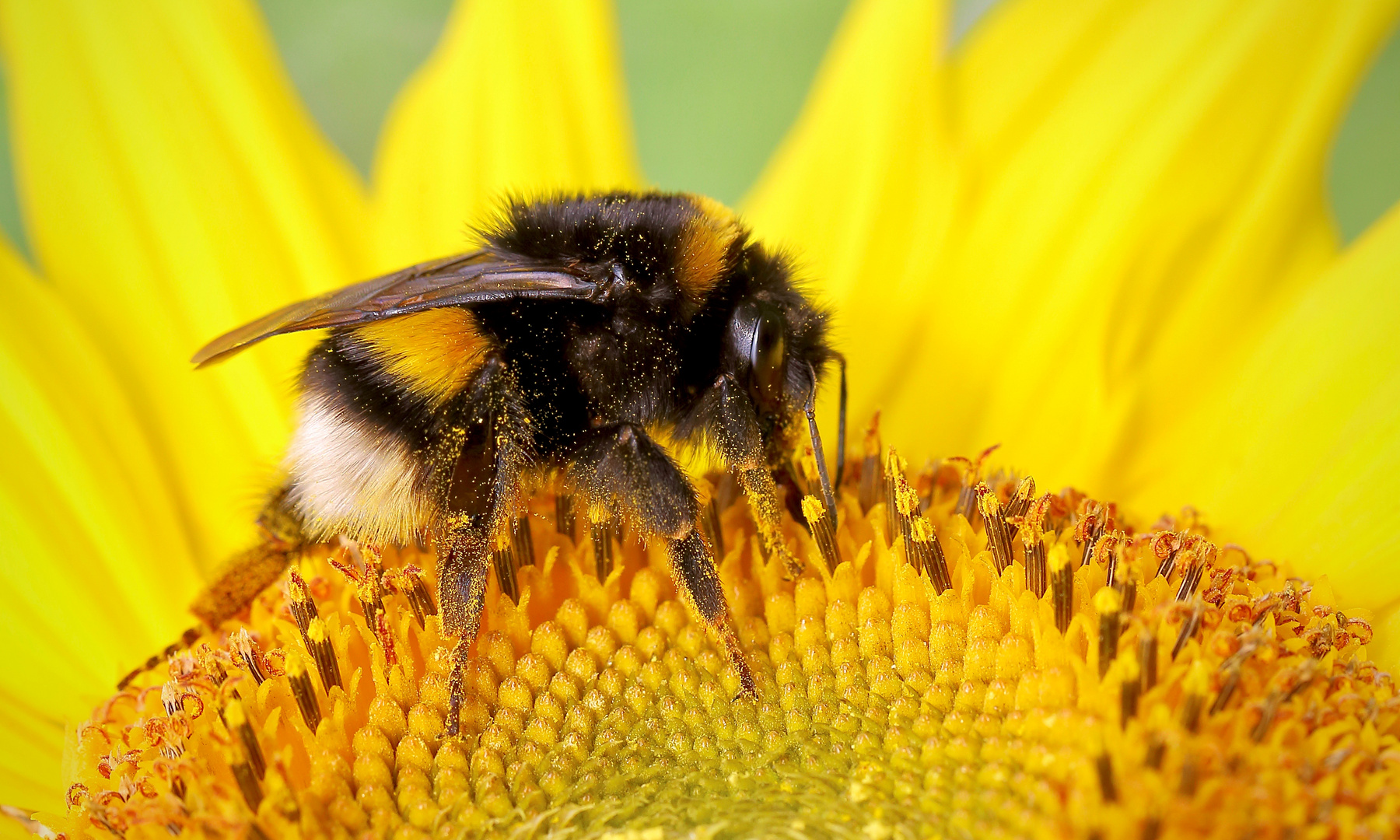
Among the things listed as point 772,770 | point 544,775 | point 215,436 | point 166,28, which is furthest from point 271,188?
point 772,770

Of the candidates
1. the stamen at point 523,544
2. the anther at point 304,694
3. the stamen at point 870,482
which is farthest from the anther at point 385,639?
the stamen at point 870,482

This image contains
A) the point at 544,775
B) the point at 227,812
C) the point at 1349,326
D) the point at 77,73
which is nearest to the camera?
the point at 227,812

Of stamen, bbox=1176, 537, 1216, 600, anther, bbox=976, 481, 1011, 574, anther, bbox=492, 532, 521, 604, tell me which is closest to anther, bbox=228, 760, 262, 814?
anther, bbox=492, 532, 521, 604

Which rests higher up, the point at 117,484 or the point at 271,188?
the point at 271,188

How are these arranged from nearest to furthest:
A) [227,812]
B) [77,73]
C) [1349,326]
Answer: [227,812] < [1349,326] < [77,73]

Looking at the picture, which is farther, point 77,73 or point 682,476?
point 77,73

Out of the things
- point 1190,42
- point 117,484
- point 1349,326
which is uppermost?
point 1190,42

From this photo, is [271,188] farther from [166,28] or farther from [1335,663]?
[1335,663]

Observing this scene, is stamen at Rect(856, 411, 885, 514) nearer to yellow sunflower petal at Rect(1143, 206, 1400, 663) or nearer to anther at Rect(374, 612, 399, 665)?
yellow sunflower petal at Rect(1143, 206, 1400, 663)
